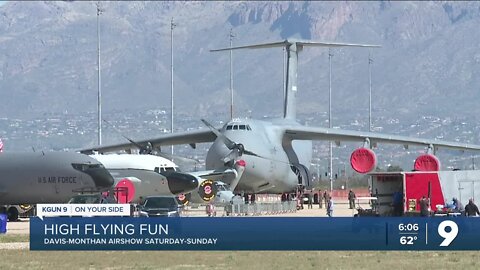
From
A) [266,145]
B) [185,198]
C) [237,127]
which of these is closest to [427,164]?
[266,145]

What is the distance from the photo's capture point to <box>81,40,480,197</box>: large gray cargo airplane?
75.1m

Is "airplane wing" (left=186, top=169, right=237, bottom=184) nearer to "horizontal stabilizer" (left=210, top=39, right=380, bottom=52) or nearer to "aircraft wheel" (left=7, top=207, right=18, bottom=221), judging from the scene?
"horizontal stabilizer" (left=210, top=39, right=380, bottom=52)

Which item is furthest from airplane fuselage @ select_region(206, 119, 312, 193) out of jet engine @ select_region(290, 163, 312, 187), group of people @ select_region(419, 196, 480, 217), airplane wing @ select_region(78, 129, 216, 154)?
group of people @ select_region(419, 196, 480, 217)

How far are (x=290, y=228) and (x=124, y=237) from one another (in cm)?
390

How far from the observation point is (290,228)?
37781 mm

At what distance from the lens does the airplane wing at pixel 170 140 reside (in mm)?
79875

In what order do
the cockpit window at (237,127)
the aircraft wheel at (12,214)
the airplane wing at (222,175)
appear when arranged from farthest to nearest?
the cockpit window at (237,127)
the airplane wing at (222,175)
the aircraft wheel at (12,214)

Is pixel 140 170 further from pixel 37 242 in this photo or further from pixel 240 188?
pixel 37 242

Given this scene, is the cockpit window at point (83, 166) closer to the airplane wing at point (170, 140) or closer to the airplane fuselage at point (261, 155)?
the airplane fuselage at point (261, 155)

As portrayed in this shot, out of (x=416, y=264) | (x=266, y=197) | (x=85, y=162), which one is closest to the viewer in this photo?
(x=416, y=264)

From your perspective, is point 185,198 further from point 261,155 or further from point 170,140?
point 170,140

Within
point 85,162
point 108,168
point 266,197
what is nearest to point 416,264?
point 85,162

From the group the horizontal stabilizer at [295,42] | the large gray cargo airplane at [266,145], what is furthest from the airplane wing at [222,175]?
the horizontal stabilizer at [295,42]

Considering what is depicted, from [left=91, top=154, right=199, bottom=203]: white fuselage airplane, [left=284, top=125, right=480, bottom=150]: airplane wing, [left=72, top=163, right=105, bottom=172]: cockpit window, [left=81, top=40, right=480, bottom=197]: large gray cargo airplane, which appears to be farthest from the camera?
[left=284, top=125, right=480, bottom=150]: airplane wing
